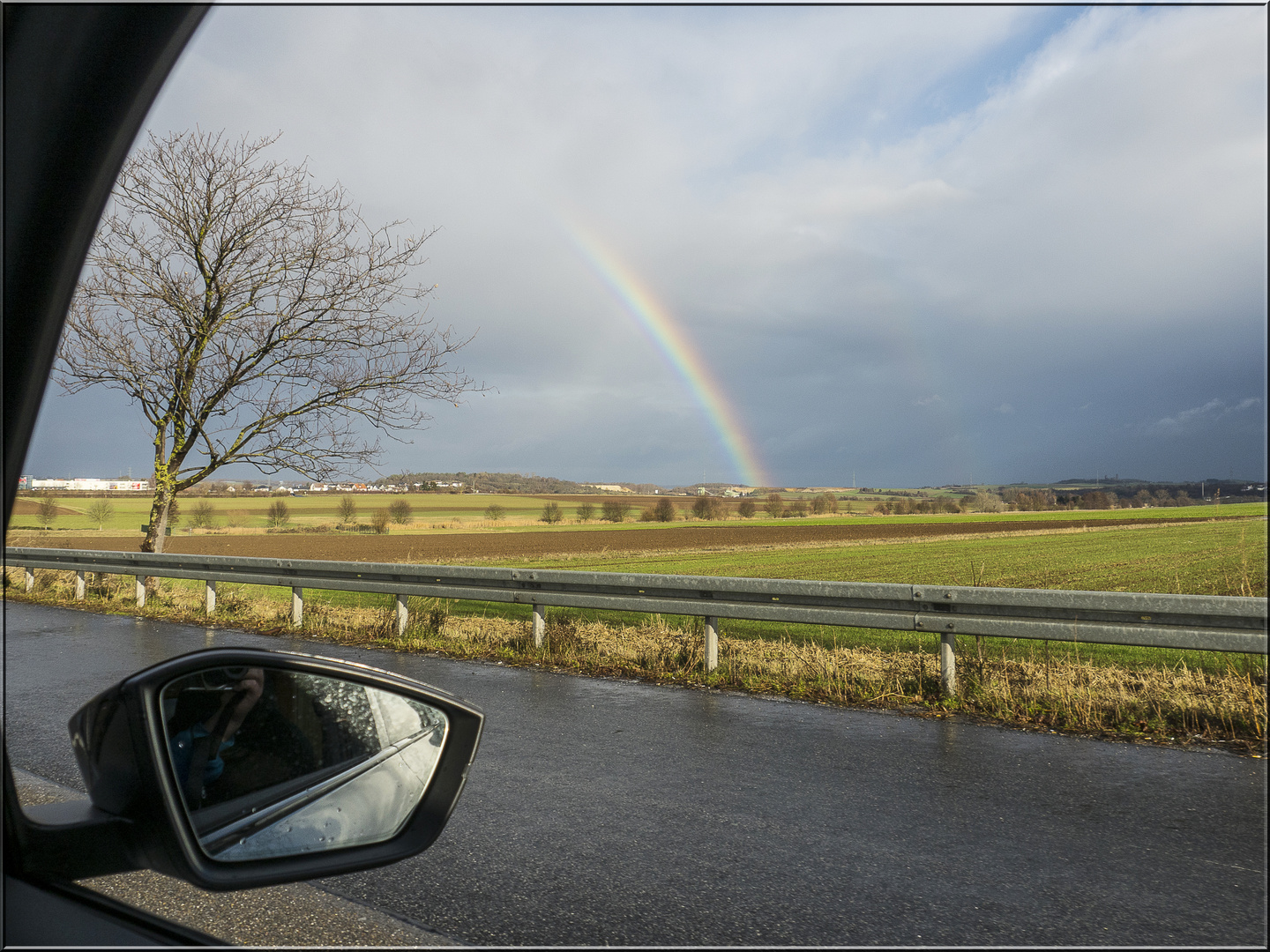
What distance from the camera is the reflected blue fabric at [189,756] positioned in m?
1.59

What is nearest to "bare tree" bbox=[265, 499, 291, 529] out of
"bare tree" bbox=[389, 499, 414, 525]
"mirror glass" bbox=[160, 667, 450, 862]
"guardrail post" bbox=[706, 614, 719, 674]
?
"bare tree" bbox=[389, 499, 414, 525]

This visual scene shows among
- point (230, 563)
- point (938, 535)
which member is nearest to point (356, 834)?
point (230, 563)

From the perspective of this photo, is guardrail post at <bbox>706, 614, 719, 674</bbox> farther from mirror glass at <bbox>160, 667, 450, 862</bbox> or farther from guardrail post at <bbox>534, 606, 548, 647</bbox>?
mirror glass at <bbox>160, 667, 450, 862</bbox>

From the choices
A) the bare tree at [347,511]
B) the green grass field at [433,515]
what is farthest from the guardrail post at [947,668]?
the bare tree at [347,511]

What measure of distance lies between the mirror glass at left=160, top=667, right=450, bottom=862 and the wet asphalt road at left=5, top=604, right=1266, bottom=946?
1279 millimetres

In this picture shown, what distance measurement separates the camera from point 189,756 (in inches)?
63.4

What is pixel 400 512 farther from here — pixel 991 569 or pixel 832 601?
pixel 832 601

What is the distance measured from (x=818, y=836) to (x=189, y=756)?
310 cm

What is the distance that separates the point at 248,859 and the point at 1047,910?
285 centimetres

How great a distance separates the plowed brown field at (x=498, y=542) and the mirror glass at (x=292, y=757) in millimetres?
30626

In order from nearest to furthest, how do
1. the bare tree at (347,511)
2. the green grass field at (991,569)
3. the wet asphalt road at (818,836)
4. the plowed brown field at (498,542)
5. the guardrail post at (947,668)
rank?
the wet asphalt road at (818,836) < the guardrail post at (947,668) < the green grass field at (991,569) < the plowed brown field at (498,542) < the bare tree at (347,511)

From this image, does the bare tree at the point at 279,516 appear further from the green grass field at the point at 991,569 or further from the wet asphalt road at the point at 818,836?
the wet asphalt road at the point at 818,836

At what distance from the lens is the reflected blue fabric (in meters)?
1.59

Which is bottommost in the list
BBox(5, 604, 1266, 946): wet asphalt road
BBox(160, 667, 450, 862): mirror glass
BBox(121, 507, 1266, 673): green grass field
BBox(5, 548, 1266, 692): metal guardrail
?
BBox(121, 507, 1266, 673): green grass field
